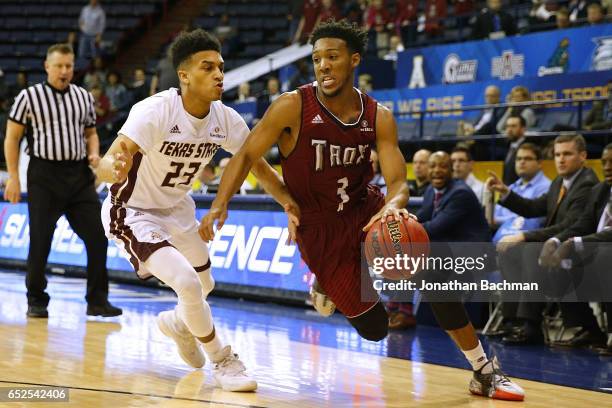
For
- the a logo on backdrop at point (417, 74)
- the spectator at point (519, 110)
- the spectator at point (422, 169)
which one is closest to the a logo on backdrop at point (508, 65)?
the a logo on backdrop at point (417, 74)

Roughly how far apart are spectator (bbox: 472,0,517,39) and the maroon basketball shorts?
9008mm

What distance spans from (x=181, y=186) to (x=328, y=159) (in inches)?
36.2

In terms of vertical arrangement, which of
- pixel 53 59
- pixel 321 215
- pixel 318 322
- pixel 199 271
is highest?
pixel 53 59

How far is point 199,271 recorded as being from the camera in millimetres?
5375

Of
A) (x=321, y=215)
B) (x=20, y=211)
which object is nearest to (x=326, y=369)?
(x=321, y=215)

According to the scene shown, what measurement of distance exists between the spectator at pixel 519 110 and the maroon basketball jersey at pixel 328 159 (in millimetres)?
6217

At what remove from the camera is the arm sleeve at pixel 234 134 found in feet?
17.2

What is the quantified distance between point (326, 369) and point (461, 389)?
0.90 metres

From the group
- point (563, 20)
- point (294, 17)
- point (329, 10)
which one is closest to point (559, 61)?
point (563, 20)

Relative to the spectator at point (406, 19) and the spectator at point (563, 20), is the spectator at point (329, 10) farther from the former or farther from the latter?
the spectator at point (563, 20)

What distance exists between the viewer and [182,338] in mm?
5340

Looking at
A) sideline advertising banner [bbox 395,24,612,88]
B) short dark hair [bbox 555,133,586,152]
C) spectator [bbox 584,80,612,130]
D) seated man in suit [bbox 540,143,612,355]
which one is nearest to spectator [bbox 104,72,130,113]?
sideline advertising banner [bbox 395,24,612,88]

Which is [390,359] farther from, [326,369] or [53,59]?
[53,59]

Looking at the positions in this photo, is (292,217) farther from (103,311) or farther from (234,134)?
(103,311)
